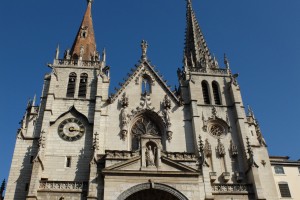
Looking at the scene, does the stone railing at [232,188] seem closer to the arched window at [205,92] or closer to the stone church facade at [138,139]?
the stone church facade at [138,139]

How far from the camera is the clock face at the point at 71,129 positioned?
2667 cm

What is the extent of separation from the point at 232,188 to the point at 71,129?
1255cm

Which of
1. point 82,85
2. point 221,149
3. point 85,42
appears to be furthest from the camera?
point 85,42

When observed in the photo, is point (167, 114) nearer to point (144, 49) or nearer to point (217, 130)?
point (217, 130)

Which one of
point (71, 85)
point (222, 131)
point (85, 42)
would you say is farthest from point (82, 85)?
point (222, 131)

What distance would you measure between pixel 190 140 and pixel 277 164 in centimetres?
949

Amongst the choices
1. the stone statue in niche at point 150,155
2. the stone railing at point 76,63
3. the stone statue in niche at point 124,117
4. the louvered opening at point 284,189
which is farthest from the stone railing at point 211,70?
the stone statue in niche at point 150,155

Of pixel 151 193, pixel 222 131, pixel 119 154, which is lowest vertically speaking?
pixel 151 193

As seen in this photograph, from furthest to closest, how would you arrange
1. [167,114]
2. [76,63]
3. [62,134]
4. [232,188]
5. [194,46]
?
[194,46]
[76,63]
[167,114]
[62,134]
[232,188]

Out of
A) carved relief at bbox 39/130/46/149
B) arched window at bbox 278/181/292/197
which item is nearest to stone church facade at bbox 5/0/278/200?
carved relief at bbox 39/130/46/149

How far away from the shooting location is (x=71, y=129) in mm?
27062

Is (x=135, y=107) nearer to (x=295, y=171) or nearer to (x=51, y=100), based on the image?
(x=51, y=100)

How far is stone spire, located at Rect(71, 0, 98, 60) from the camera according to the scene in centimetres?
3419

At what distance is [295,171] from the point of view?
3158 centimetres
